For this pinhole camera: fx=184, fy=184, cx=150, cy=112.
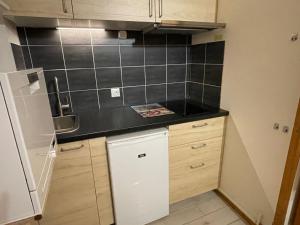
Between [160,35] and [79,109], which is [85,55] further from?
[160,35]

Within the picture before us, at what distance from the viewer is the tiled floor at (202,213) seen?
1617mm

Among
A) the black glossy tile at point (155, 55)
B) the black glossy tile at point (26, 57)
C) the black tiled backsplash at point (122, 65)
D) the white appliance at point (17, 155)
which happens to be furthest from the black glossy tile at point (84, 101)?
the white appliance at point (17, 155)

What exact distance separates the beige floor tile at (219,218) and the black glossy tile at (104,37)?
1.77 meters

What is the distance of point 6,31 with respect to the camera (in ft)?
3.70

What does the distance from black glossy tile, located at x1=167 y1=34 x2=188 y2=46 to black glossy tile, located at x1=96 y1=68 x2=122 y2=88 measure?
2.06 ft

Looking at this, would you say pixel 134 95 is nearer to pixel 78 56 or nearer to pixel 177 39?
pixel 78 56

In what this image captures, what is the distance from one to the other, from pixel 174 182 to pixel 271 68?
3.84 feet

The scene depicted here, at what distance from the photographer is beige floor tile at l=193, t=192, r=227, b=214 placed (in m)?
1.75

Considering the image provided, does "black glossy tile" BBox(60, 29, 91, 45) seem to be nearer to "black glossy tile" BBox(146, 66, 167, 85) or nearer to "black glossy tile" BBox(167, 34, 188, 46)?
"black glossy tile" BBox(146, 66, 167, 85)

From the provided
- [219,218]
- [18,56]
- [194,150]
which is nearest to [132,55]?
[18,56]

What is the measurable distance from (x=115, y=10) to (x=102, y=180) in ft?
3.99

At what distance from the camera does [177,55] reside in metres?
2.00

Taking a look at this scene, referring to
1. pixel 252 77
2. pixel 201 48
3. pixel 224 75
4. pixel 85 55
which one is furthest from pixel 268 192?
pixel 85 55

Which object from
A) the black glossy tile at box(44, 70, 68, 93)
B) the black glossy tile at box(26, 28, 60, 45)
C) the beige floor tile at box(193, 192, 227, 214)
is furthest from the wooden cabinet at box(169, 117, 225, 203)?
the black glossy tile at box(26, 28, 60, 45)
